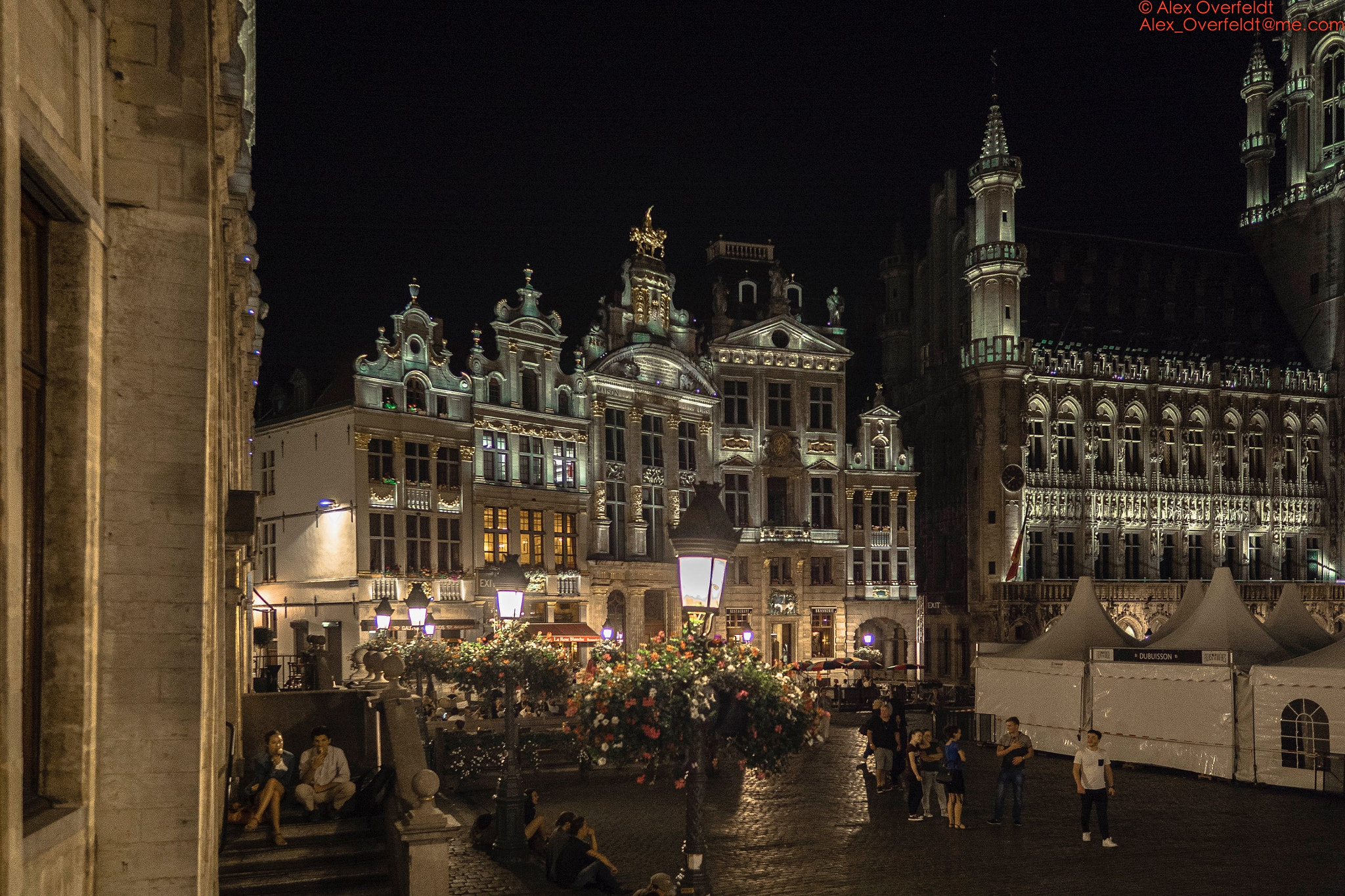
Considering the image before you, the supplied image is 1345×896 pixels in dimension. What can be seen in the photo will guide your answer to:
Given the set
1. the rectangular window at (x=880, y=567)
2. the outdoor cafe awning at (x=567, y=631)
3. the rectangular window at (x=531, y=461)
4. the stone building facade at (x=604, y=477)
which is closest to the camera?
the stone building facade at (x=604, y=477)

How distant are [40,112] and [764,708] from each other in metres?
7.45

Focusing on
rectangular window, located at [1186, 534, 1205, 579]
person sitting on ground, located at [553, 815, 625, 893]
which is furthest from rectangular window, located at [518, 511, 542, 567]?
rectangular window, located at [1186, 534, 1205, 579]

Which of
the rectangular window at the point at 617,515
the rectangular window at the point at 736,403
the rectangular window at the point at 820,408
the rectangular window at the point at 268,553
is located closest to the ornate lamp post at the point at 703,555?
the rectangular window at the point at 268,553

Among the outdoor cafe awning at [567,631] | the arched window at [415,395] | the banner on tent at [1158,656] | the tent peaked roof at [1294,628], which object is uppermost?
the arched window at [415,395]

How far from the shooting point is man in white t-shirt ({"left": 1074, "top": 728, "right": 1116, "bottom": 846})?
52.3 ft

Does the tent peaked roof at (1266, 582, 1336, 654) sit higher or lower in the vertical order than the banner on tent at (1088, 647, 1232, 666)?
higher

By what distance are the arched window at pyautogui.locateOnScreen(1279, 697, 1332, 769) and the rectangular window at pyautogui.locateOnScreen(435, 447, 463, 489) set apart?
80.8ft

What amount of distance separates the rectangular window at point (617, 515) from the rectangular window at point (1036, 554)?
57.5 ft

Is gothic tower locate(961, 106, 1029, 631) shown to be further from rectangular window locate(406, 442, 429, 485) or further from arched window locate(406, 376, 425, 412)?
arched window locate(406, 376, 425, 412)

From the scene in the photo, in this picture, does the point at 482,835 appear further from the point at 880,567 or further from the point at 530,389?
the point at 880,567

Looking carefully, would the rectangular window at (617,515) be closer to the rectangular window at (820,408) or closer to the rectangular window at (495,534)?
the rectangular window at (495,534)

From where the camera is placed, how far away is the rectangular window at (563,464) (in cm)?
4247

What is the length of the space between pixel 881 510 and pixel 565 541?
47.9 feet

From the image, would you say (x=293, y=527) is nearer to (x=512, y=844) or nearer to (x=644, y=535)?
(x=644, y=535)
